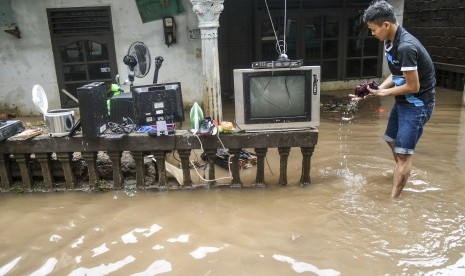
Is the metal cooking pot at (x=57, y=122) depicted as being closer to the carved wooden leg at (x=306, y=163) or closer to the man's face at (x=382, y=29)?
the carved wooden leg at (x=306, y=163)

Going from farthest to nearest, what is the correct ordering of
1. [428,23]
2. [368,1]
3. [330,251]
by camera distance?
[428,23] → [368,1] → [330,251]

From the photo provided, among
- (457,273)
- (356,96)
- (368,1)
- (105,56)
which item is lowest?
(457,273)

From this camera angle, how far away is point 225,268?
311cm

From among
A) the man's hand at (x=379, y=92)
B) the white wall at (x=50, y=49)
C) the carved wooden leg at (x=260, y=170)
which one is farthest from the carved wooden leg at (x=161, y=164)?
the white wall at (x=50, y=49)

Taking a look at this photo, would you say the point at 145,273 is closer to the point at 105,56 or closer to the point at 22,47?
the point at 105,56

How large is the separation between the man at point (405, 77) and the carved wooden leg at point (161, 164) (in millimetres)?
2402

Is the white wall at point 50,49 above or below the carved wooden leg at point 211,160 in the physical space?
above

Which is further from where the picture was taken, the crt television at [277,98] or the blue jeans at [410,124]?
the crt television at [277,98]

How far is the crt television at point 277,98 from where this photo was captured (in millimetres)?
4125

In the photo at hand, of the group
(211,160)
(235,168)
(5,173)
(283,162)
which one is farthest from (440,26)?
(5,173)

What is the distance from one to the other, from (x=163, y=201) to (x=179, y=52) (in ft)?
17.4

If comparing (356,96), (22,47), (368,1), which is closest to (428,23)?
(368,1)

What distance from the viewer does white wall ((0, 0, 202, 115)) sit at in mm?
8328

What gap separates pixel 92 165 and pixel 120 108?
0.79m
